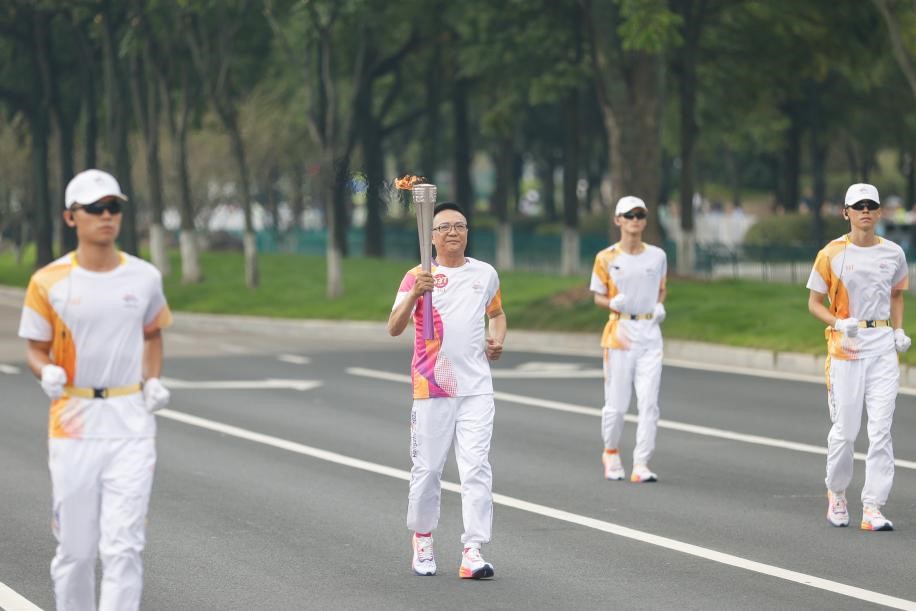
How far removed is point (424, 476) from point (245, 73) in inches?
1788

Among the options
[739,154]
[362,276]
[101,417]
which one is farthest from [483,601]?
[739,154]

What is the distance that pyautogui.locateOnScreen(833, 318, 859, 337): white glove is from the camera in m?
11.2

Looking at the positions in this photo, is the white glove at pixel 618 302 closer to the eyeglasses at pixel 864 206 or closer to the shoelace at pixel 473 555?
the eyeglasses at pixel 864 206

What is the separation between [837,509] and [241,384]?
11.0 meters

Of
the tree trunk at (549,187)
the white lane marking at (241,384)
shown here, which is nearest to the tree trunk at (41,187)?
the white lane marking at (241,384)

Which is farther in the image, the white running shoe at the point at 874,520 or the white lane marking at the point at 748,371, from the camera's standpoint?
the white lane marking at the point at 748,371

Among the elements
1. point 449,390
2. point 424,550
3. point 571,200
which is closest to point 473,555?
point 424,550

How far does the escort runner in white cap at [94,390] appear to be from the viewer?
293 inches

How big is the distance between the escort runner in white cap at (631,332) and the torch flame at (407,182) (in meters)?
3.93

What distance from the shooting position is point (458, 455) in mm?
9789

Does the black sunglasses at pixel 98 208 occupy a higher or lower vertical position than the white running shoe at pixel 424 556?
higher

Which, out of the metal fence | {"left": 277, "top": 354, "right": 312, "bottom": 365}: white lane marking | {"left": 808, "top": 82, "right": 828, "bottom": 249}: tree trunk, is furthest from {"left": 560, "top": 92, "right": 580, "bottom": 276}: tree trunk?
{"left": 277, "top": 354, "right": 312, "bottom": 365}: white lane marking

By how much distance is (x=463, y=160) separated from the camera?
1955 inches

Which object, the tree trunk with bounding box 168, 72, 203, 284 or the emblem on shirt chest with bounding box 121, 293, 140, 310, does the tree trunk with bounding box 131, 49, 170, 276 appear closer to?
the tree trunk with bounding box 168, 72, 203, 284
